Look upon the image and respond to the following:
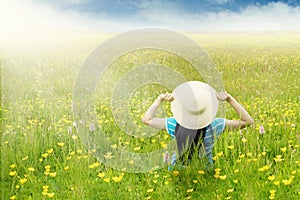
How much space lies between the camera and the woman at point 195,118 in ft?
11.6

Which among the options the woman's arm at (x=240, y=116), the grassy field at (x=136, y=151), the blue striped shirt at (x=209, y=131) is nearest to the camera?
the grassy field at (x=136, y=151)

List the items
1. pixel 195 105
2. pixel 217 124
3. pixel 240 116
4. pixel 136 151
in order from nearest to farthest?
pixel 195 105, pixel 240 116, pixel 217 124, pixel 136 151

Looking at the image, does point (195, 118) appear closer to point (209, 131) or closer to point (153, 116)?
point (209, 131)

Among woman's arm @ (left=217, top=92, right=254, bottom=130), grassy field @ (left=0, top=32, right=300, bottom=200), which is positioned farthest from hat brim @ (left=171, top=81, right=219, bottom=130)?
grassy field @ (left=0, top=32, right=300, bottom=200)

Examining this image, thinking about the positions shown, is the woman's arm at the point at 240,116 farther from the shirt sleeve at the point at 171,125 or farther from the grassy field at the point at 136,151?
the shirt sleeve at the point at 171,125

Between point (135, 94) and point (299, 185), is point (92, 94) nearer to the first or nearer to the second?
point (135, 94)

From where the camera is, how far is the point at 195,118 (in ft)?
11.8

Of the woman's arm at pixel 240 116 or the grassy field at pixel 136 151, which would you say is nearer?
the grassy field at pixel 136 151

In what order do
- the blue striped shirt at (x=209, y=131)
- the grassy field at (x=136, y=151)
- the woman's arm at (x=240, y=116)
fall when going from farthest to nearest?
1. the blue striped shirt at (x=209, y=131)
2. the woman's arm at (x=240, y=116)
3. the grassy field at (x=136, y=151)

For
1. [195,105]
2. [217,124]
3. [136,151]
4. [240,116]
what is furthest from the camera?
[136,151]

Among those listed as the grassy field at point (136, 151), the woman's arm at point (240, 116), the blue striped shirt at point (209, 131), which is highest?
the woman's arm at point (240, 116)

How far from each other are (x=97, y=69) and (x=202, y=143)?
11.2 ft

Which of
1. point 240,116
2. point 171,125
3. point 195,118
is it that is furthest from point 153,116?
point 240,116

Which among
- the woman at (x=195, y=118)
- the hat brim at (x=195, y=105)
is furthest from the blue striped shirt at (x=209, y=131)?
the hat brim at (x=195, y=105)
